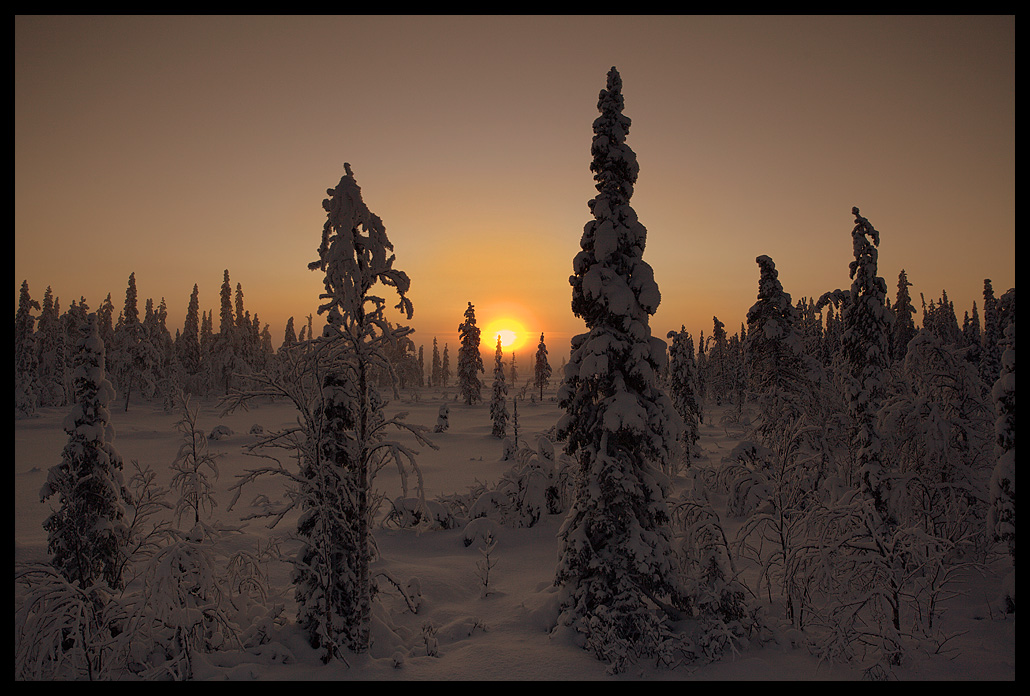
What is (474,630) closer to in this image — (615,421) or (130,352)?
(615,421)

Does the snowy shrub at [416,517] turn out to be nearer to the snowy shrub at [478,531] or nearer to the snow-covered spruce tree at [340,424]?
the snowy shrub at [478,531]

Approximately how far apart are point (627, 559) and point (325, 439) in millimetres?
7670

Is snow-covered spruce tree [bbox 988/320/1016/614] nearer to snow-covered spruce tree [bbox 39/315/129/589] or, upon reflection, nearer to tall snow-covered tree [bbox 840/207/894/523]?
tall snow-covered tree [bbox 840/207/894/523]

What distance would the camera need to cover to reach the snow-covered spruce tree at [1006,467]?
1002cm

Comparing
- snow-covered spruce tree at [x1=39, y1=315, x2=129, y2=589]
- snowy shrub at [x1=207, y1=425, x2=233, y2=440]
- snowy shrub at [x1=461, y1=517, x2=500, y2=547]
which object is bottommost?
snowy shrub at [x1=461, y1=517, x2=500, y2=547]

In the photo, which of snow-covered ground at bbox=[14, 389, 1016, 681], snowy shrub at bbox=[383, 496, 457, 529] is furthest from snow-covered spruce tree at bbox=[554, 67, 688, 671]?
snowy shrub at bbox=[383, 496, 457, 529]

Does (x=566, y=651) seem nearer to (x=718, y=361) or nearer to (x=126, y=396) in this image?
(x=126, y=396)

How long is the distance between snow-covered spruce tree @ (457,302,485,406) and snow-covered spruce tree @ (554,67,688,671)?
197ft

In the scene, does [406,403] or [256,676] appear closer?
[256,676]

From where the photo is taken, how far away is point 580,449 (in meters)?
11.9

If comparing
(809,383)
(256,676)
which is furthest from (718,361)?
(256,676)

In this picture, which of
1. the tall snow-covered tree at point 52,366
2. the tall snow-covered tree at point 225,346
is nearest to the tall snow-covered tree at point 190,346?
the tall snow-covered tree at point 225,346

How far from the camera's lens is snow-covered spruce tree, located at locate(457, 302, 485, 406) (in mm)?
71625

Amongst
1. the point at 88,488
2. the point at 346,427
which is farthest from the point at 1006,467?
the point at 88,488
